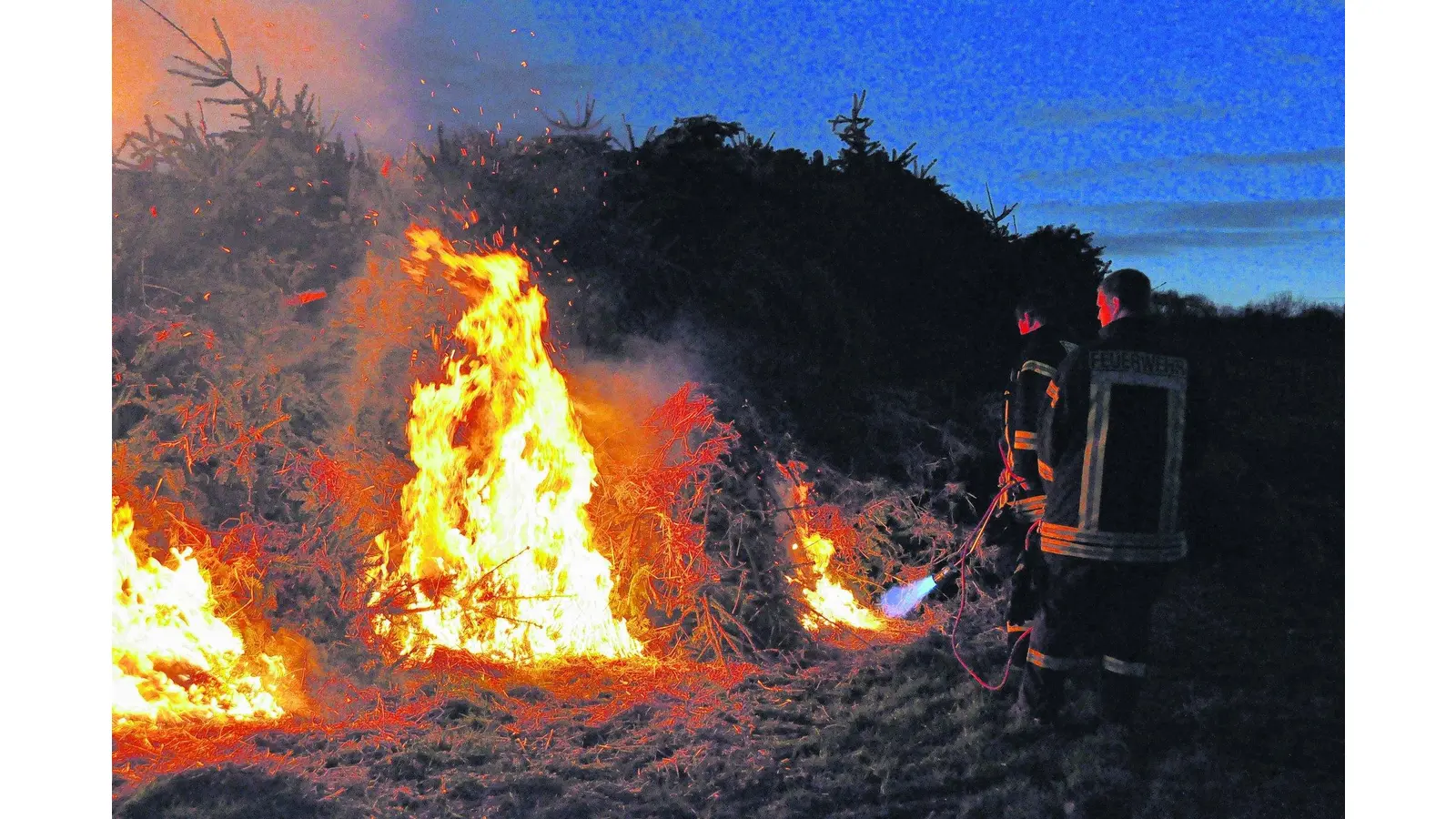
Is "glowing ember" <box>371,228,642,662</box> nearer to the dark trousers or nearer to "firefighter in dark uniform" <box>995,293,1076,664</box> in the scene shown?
"firefighter in dark uniform" <box>995,293,1076,664</box>

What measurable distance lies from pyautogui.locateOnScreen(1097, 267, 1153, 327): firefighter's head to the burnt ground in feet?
6.18

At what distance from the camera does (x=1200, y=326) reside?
8.48 m

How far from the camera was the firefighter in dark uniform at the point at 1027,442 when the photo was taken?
4988 mm

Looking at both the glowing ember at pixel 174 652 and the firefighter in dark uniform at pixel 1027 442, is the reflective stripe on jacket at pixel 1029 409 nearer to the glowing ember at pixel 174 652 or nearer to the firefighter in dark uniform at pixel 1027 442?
the firefighter in dark uniform at pixel 1027 442

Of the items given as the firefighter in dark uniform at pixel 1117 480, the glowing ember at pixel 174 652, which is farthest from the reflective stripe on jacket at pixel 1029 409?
the glowing ember at pixel 174 652

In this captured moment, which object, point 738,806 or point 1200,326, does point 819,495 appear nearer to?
point 738,806

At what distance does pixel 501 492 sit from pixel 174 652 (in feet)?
6.09

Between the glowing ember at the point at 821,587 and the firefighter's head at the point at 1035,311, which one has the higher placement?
the firefighter's head at the point at 1035,311

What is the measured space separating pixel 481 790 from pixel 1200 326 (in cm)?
670

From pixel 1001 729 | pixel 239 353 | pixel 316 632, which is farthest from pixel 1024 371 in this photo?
pixel 239 353

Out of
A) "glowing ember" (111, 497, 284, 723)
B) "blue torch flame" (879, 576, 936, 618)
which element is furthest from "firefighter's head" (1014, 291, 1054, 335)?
"glowing ember" (111, 497, 284, 723)

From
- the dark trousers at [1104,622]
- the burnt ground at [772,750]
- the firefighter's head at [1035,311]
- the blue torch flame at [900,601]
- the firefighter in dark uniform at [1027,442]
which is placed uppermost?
the firefighter's head at [1035,311]

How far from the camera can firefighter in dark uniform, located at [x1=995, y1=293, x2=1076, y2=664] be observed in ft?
16.4

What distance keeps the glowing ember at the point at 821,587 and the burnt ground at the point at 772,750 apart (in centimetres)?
81
